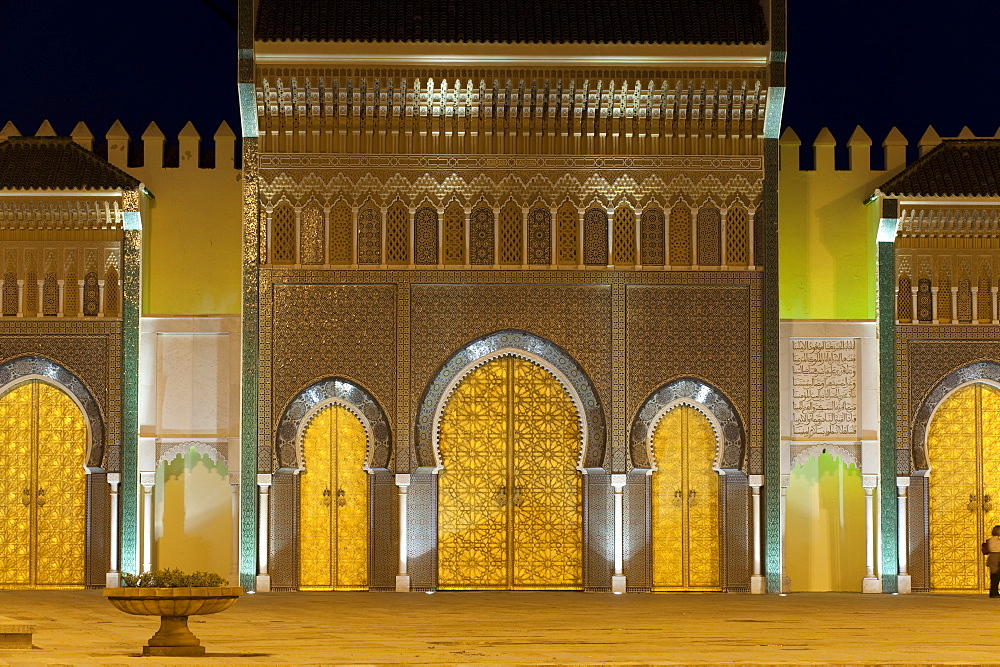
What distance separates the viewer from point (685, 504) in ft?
37.3

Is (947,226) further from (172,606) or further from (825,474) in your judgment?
(172,606)

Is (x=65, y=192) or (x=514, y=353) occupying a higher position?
(x=65, y=192)

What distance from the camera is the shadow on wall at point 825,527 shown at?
11695 millimetres

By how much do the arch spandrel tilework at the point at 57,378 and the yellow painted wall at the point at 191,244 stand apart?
857mm

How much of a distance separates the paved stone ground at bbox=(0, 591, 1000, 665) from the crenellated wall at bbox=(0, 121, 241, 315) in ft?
8.23

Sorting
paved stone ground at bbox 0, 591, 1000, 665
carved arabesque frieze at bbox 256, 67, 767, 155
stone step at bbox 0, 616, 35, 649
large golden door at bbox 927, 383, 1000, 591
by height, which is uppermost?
carved arabesque frieze at bbox 256, 67, 767, 155

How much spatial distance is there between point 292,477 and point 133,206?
2.49m

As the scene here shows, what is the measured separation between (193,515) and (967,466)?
20.6ft

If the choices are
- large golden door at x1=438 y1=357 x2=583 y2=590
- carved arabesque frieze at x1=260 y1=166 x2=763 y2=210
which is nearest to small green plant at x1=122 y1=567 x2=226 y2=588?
large golden door at x1=438 y1=357 x2=583 y2=590

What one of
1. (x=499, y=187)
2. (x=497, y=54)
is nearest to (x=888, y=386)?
(x=499, y=187)

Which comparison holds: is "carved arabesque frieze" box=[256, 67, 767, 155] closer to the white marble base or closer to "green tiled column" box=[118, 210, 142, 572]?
"green tiled column" box=[118, 210, 142, 572]

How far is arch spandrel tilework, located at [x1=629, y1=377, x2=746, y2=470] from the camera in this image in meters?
11.3

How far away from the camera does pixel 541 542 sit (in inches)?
446

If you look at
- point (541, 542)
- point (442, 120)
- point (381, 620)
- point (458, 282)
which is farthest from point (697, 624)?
point (442, 120)
